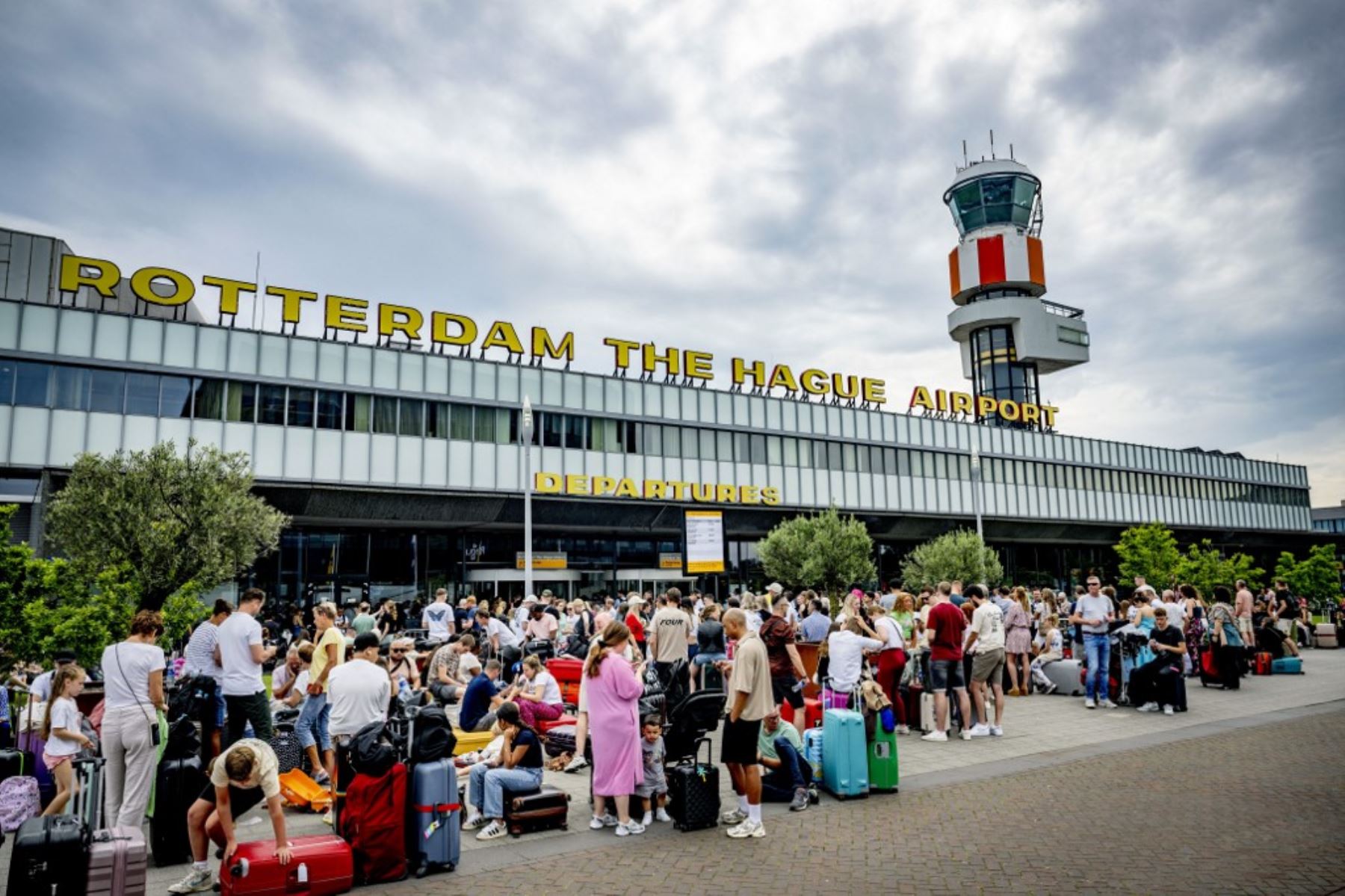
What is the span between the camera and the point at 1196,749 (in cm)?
1020

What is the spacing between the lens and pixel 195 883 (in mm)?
5980

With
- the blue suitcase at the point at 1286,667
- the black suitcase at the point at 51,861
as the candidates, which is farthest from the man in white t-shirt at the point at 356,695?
the blue suitcase at the point at 1286,667

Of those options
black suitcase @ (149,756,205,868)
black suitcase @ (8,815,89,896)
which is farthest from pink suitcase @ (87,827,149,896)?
black suitcase @ (149,756,205,868)

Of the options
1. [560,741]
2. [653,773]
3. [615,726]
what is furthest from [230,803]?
[560,741]

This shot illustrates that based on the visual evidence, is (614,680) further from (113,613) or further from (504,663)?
(113,613)

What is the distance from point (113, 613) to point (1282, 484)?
7983cm

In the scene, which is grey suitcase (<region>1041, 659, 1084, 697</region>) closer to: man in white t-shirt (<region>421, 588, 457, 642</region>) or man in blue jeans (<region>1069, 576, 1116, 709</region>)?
man in blue jeans (<region>1069, 576, 1116, 709</region>)

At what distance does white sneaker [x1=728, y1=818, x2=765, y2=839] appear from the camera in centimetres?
715

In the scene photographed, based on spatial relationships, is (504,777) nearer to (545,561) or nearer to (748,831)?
(748,831)

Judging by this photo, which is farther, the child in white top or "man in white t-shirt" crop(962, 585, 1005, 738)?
"man in white t-shirt" crop(962, 585, 1005, 738)

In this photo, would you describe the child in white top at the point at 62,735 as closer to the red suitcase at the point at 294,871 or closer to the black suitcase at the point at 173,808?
the black suitcase at the point at 173,808

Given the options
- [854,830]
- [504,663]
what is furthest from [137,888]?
[504,663]

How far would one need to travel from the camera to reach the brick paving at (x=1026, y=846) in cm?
589

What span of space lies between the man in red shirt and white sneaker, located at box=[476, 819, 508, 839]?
6.07m
